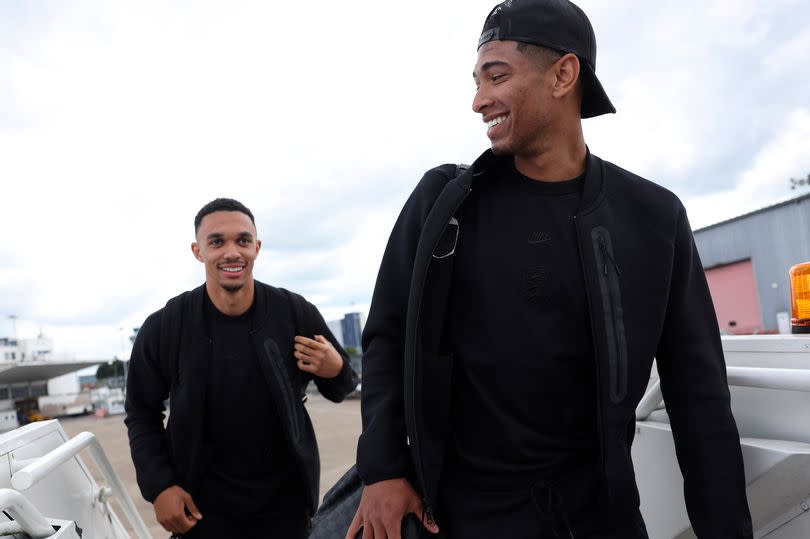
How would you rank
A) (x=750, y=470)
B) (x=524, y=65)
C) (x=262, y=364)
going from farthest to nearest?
(x=262, y=364)
(x=750, y=470)
(x=524, y=65)

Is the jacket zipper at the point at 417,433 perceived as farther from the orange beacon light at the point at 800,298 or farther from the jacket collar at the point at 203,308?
the jacket collar at the point at 203,308

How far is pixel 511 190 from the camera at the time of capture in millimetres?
1561

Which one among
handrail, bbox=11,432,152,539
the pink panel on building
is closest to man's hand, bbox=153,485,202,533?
handrail, bbox=11,432,152,539

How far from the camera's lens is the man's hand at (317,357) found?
9.35 ft

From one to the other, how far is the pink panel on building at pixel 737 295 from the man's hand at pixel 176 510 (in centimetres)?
2614

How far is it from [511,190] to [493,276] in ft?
0.80

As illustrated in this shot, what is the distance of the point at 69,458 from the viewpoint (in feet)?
7.01

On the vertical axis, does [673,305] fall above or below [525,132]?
below

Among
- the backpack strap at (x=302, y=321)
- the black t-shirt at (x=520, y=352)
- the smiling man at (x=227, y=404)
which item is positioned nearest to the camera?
the black t-shirt at (x=520, y=352)

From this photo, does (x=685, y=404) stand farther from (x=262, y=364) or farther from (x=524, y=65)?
(x=262, y=364)

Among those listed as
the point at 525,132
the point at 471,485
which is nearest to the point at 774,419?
the point at 471,485

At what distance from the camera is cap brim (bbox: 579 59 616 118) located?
164 cm

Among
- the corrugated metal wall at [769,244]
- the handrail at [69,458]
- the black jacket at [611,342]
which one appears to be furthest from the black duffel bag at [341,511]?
the corrugated metal wall at [769,244]

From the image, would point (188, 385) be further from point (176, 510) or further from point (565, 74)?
point (565, 74)
